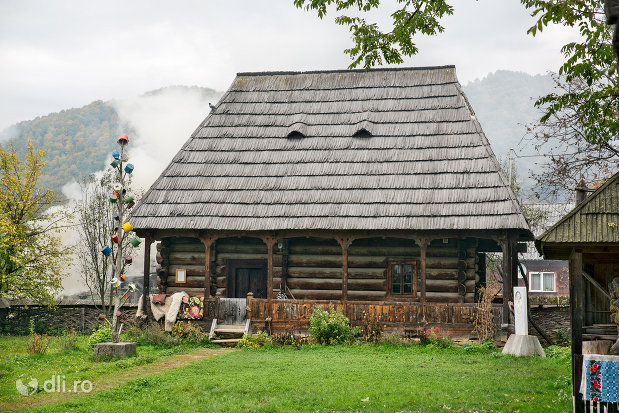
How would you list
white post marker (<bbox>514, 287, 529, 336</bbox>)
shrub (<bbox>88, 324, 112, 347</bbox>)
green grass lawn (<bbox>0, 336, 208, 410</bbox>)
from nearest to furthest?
green grass lawn (<bbox>0, 336, 208, 410</bbox>) < white post marker (<bbox>514, 287, 529, 336</bbox>) < shrub (<bbox>88, 324, 112, 347</bbox>)

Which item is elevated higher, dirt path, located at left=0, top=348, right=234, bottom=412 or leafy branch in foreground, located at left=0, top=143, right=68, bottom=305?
leafy branch in foreground, located at left=0, top=143, right=68, bottom=305

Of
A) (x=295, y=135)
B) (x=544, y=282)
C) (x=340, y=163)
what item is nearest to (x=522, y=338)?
(x=340, y=163)

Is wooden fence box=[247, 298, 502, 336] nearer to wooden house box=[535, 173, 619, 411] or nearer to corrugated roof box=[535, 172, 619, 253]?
wooden house box=[535, 173, 619, 411]

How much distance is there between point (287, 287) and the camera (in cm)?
1975

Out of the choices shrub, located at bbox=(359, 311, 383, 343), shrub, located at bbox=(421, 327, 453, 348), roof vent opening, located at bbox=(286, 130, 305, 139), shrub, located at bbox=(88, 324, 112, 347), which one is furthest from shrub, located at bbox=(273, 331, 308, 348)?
roof vent opening, located at bbox=(286, 130, 305, 139)

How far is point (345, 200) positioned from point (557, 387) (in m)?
9.10

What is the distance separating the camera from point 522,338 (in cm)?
1462

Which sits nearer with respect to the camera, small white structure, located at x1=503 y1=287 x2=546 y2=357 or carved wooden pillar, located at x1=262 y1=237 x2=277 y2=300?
small white structure, located at x1=503 y1=287 x2=546 y2=357

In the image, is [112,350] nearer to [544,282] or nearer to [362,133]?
[362,133]

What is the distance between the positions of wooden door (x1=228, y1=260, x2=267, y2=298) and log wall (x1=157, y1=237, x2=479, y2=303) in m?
0.39

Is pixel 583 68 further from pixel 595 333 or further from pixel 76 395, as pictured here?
pixel 76 395

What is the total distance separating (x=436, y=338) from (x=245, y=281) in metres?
6.78

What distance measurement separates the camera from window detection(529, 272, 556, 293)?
129 feet

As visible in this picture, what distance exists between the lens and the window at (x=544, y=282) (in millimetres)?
39312
